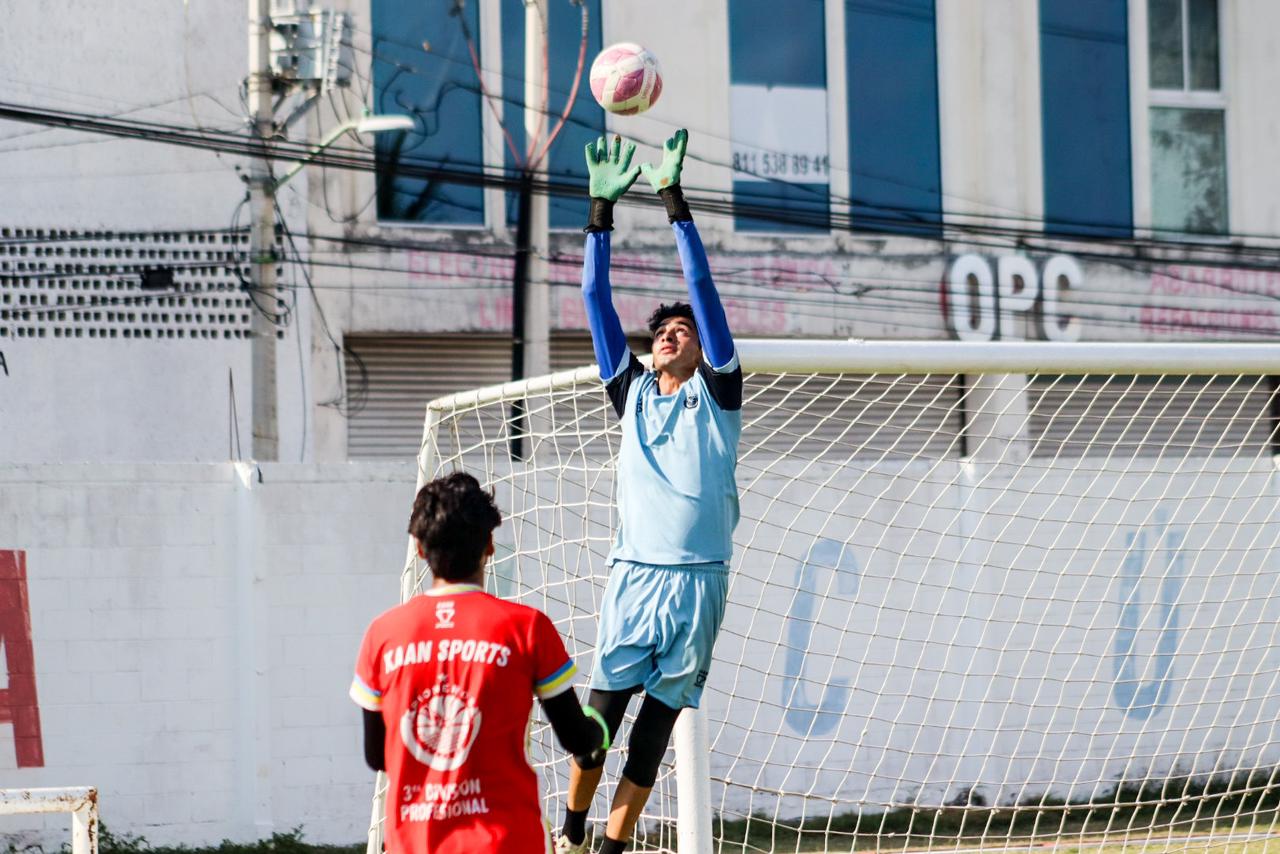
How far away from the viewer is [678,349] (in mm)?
5059

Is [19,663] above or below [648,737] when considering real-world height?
below

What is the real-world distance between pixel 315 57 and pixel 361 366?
368cm

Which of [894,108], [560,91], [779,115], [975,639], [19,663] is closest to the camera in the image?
[19,663]

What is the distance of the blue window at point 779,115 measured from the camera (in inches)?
717

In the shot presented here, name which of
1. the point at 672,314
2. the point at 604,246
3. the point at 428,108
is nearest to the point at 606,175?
the point at 604,246

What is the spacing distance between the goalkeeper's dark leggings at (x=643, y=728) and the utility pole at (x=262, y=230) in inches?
385

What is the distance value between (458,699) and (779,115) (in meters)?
15.7

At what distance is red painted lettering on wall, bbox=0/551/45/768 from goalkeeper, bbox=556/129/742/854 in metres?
4.37

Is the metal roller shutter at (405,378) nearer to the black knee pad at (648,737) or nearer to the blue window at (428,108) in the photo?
the blue window at (428,108)

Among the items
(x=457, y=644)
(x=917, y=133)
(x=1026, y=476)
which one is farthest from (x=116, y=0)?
(x=457, y=644)

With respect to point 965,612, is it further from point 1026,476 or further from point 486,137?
point 486,137

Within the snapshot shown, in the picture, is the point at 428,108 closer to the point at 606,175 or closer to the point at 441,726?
the point at 606,175

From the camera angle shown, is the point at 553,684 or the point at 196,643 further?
the point at 196,643

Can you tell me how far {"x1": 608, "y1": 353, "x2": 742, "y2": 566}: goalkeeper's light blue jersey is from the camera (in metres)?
4.86
